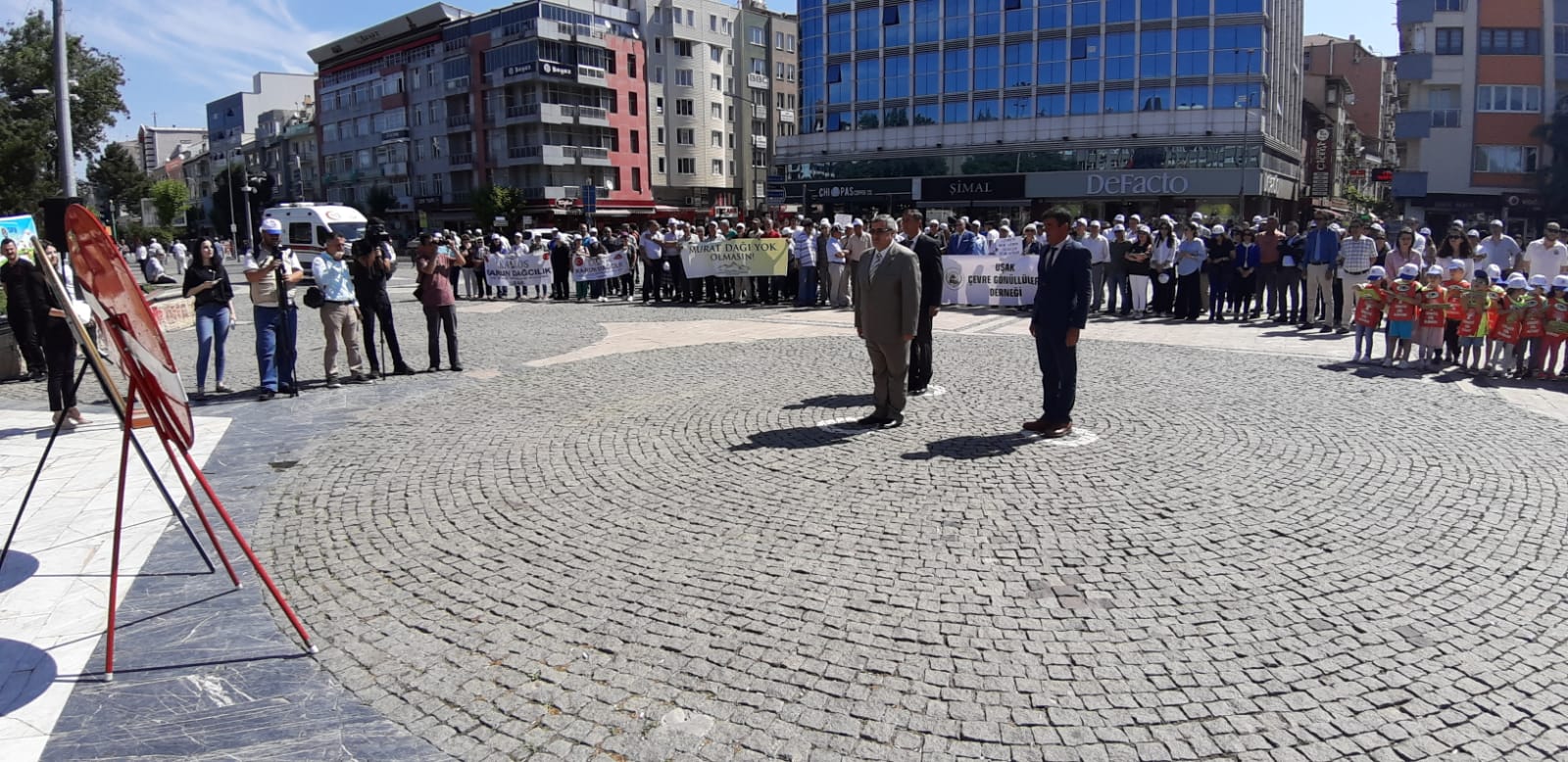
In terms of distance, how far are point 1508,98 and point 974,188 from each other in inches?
1092

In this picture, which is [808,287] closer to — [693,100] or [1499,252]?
[1499,252]

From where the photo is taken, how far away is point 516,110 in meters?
74.1

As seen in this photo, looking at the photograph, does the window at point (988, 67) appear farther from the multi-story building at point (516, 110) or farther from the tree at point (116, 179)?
the tree at point (116, 179)

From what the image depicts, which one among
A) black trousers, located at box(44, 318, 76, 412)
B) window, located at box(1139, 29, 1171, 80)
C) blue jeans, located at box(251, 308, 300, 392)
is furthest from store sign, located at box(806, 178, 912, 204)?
black trousers, located at box(44, 318, 76, 412)

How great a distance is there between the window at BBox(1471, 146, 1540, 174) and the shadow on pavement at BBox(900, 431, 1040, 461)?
5554cm

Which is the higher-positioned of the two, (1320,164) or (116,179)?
(1320,164)

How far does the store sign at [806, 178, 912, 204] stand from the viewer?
66.0m

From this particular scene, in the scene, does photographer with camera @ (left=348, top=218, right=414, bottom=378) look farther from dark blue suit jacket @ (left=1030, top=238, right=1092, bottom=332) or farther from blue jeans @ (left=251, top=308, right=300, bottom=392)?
dark blue suit jacket @ (left=1030, top=238, right=1092, bottom=332)

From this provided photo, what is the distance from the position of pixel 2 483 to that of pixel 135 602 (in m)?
3.69

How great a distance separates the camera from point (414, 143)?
84.9 metres

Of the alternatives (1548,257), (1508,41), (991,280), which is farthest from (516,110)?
(1548,257)

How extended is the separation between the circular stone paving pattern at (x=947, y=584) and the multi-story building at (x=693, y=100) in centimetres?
7067

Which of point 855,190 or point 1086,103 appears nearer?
point 1086,103

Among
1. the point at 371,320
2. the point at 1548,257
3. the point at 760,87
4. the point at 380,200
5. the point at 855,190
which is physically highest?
the point at 760,87
